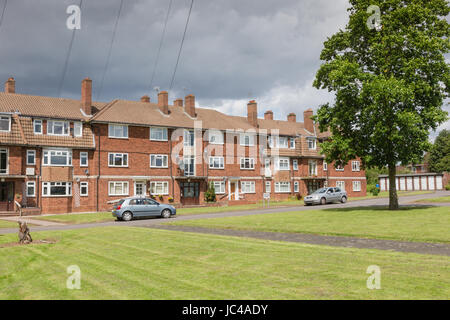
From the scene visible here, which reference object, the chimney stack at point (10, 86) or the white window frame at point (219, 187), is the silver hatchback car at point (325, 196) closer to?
the white window frame at point (219, 187)

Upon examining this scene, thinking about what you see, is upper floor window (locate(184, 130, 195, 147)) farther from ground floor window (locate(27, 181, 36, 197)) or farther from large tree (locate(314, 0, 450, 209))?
large tree (locate(314, 0, 450, 209))

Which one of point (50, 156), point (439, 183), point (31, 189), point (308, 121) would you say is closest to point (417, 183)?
point (439, 183)

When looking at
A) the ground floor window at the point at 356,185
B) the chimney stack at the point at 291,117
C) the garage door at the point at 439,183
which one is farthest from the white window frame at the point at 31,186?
the garage door at the point at 439,183

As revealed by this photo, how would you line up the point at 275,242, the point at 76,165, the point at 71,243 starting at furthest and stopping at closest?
the point at 76,165 < the point at 71,243 < the point at 275,242

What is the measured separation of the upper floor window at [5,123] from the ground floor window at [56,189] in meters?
5.97

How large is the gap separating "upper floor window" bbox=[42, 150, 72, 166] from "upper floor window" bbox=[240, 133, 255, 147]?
21.3m

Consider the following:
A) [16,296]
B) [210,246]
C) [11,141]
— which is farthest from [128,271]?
[11,141]

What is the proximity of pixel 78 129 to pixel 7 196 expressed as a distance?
9045mm

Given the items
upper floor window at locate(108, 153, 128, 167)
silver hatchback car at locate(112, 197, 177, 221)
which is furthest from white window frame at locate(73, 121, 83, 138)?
silver hatchback car at locate(112, 197, 177, 221)

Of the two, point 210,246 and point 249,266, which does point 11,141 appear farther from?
point 249,266

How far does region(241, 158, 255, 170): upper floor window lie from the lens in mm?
51594

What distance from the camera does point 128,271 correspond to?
330 inches

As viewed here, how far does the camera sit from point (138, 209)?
28047mm
